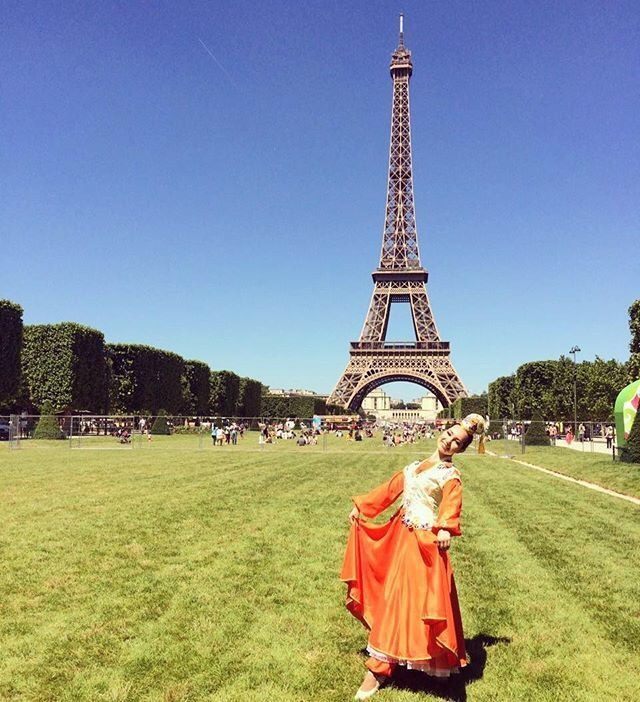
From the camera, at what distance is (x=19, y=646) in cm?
561

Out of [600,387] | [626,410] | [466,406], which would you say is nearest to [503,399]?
[466,406]

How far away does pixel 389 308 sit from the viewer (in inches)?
3671

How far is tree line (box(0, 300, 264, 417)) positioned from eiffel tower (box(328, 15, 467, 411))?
28706 mm

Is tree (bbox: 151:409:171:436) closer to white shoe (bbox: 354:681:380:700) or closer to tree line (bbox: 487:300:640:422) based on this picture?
tree line (bbox: 487:300:640:422)

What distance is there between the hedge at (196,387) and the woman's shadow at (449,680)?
2642 inches

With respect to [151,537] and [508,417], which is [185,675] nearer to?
[151,537]

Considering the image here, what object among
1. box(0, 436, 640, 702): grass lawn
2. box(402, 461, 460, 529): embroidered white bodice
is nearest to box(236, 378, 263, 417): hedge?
box(0, 436, 640, 702): grass lawn

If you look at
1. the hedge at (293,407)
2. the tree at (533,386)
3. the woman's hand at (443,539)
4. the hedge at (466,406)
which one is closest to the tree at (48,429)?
the woman's hand at (443,539)

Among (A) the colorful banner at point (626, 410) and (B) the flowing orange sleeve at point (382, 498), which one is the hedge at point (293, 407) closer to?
(A) the colorful banner at point (626, 410)

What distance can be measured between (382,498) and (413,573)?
80 centimetres

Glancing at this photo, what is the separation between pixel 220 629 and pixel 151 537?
14.6 feet

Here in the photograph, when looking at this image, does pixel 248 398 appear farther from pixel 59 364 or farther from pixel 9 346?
pixel 9 346

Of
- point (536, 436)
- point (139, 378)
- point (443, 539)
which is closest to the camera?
point (443, 539)

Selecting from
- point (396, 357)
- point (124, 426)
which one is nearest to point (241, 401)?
point (396, 357)
